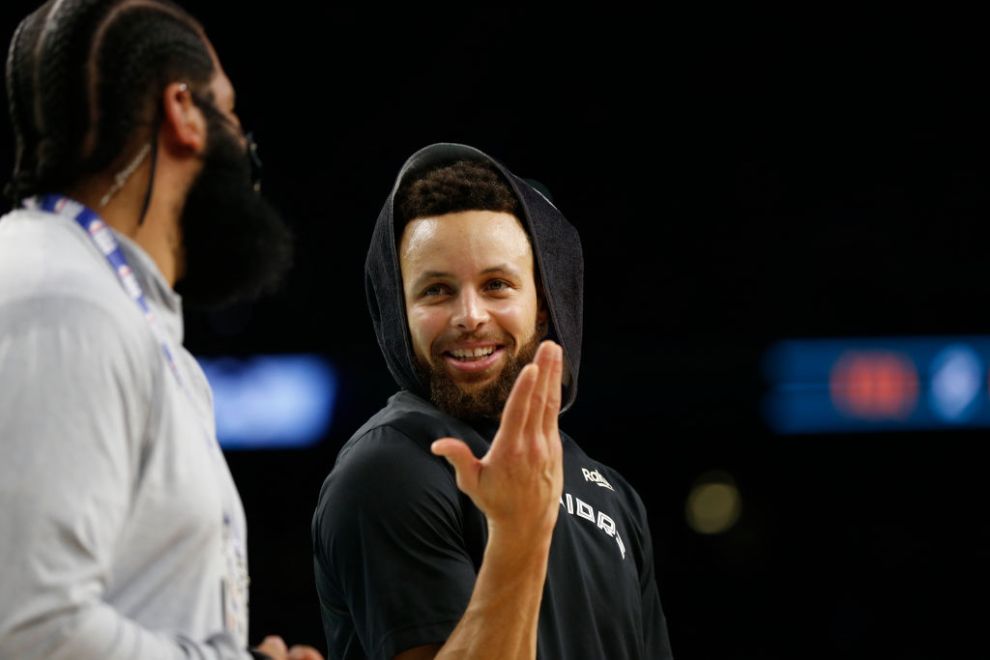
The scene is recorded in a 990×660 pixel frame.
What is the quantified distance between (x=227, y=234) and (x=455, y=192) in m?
0.68

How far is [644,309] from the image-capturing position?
744 centimetres

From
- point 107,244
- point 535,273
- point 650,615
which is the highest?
point 107,244

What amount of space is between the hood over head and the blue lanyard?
756mm

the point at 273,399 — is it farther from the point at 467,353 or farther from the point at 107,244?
the point at 107,244

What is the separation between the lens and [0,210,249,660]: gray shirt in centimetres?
119

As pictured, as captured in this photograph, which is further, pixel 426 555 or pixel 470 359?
pixel 470 359

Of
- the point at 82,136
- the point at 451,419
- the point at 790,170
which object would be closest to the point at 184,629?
the point at 82,136

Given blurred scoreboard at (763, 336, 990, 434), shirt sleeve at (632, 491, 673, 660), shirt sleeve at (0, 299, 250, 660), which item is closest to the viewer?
shirt sleeve at (0, 299, 250, 660)

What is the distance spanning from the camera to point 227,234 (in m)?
1.54

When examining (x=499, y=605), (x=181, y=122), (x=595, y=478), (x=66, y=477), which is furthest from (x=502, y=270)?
(x=66, y=477)

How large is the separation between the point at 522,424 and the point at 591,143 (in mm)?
6195

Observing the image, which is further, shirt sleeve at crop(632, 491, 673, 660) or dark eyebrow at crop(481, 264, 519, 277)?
shirt sleeve at crop(632, 491, 673, 660)

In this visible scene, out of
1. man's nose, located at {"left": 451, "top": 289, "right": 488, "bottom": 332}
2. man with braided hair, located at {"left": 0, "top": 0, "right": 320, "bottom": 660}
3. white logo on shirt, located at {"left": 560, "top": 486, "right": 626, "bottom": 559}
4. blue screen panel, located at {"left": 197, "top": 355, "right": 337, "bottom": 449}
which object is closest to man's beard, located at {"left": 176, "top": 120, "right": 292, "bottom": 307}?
man with braided hair, located at {"left": 0, "top": 0, "right": 320, "bottom": 660}

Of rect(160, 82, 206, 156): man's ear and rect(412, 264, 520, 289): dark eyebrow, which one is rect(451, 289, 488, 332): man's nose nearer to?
rect(412, 264, 520, 289): dark eyebrow
